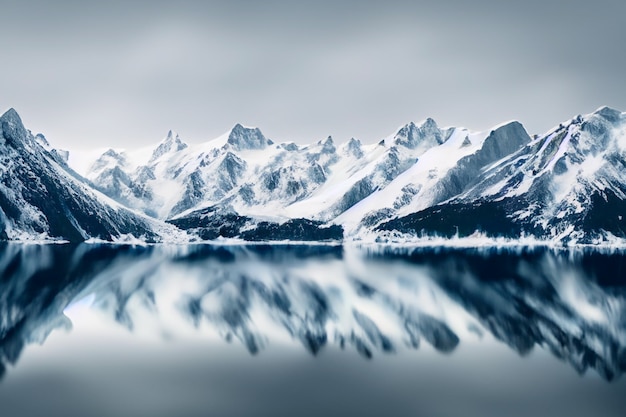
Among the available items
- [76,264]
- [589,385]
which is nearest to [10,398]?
[589,385]

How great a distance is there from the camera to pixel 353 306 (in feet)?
370

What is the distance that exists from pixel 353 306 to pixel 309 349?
38007mm

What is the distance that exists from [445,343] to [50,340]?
199 ft

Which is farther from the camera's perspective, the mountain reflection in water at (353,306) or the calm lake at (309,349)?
the mountain reflection in water at (353,306)

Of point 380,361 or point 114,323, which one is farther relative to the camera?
point 114,323

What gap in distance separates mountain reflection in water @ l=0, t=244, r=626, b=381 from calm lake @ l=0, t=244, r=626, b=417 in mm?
521

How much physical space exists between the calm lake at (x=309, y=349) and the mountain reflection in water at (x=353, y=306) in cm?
52

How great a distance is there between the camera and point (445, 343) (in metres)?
80.4

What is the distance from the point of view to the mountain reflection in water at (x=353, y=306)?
8062cm

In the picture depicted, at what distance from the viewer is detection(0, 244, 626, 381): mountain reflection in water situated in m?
80.6

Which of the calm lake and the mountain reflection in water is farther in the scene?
the mountain reflection in water

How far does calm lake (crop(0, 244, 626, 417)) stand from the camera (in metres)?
53.9

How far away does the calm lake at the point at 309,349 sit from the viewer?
177ft

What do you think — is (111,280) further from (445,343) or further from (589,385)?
(589,385)
